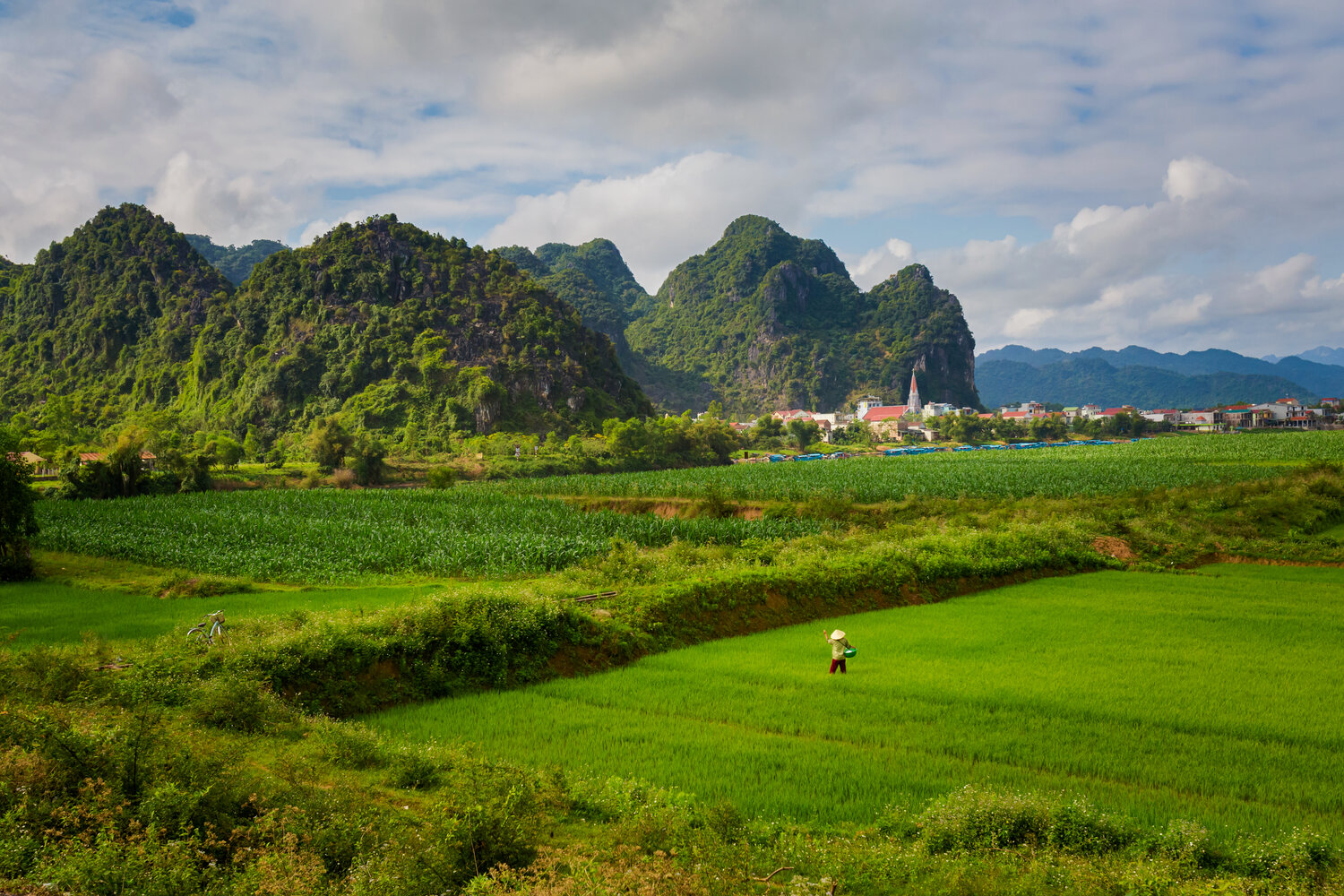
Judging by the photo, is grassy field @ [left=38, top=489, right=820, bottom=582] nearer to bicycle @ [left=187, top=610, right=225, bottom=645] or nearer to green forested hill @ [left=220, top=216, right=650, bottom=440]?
bicycle @ [left=187, top=610, right=225, bottom=645]

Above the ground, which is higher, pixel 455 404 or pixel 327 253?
pixel 327 253

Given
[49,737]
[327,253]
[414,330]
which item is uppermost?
[327,253]

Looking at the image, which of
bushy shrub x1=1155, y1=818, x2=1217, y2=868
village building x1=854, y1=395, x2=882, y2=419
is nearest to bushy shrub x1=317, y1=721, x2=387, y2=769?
bushy shrub x1=1155, y1=818, x2=1217, y2=868

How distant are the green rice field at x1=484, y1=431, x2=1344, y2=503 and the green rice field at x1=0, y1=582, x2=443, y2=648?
776 inches

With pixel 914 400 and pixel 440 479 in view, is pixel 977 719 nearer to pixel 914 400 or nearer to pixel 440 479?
pixel 440 479

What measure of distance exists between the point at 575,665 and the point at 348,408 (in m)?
74.4

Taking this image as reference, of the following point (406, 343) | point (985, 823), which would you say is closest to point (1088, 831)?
point (985, 823)

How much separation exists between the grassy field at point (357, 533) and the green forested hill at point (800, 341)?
410 feet

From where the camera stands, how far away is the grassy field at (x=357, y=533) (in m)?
22.5

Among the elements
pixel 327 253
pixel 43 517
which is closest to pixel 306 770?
pixel 43 517

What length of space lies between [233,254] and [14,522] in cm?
19159

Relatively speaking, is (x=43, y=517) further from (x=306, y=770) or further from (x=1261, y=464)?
(x=1261, y=464)

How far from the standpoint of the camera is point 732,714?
907 centimetres

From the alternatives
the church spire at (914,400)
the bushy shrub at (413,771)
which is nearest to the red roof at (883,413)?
the church spire at (914,400)
